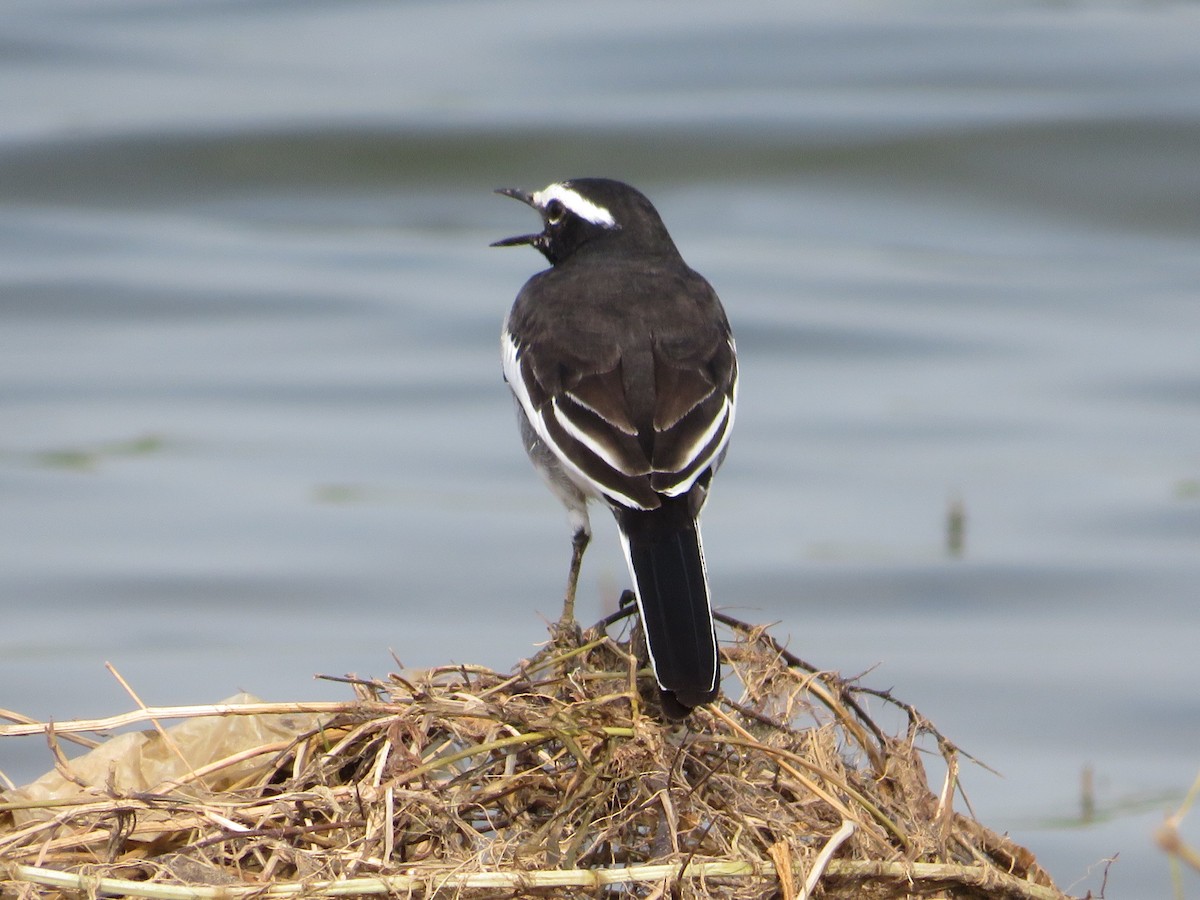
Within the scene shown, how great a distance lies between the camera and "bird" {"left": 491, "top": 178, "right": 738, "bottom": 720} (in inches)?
203

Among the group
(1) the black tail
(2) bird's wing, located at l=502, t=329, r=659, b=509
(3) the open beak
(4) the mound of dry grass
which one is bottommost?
(4) the mound of dry grass

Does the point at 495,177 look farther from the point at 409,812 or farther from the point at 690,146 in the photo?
the point at 409,812

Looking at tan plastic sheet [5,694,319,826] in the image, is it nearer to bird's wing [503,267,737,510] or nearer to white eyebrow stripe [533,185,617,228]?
bird's wing [503,267,737,510]

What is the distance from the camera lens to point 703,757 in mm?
4570

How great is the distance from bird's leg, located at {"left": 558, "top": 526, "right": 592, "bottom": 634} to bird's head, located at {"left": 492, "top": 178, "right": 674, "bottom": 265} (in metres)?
1.45

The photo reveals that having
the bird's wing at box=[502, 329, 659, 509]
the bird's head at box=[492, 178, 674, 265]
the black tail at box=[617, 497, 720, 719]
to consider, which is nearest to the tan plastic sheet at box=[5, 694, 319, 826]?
the black tail at box=[617, 497, 720, 719]

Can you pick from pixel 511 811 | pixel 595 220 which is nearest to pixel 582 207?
pixel 595 220

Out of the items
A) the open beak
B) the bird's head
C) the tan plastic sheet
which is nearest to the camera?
the tan plastic sheet

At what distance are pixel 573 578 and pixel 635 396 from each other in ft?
1.89

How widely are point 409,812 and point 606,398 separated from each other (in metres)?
2.06

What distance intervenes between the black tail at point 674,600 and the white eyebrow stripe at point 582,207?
7.28 feet

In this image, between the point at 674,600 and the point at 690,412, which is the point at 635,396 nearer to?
the point at 690,412

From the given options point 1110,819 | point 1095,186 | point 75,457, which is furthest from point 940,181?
point 1110,819

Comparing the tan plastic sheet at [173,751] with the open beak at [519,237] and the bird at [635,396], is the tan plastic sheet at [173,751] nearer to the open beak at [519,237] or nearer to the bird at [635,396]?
the bird at [635,396]
